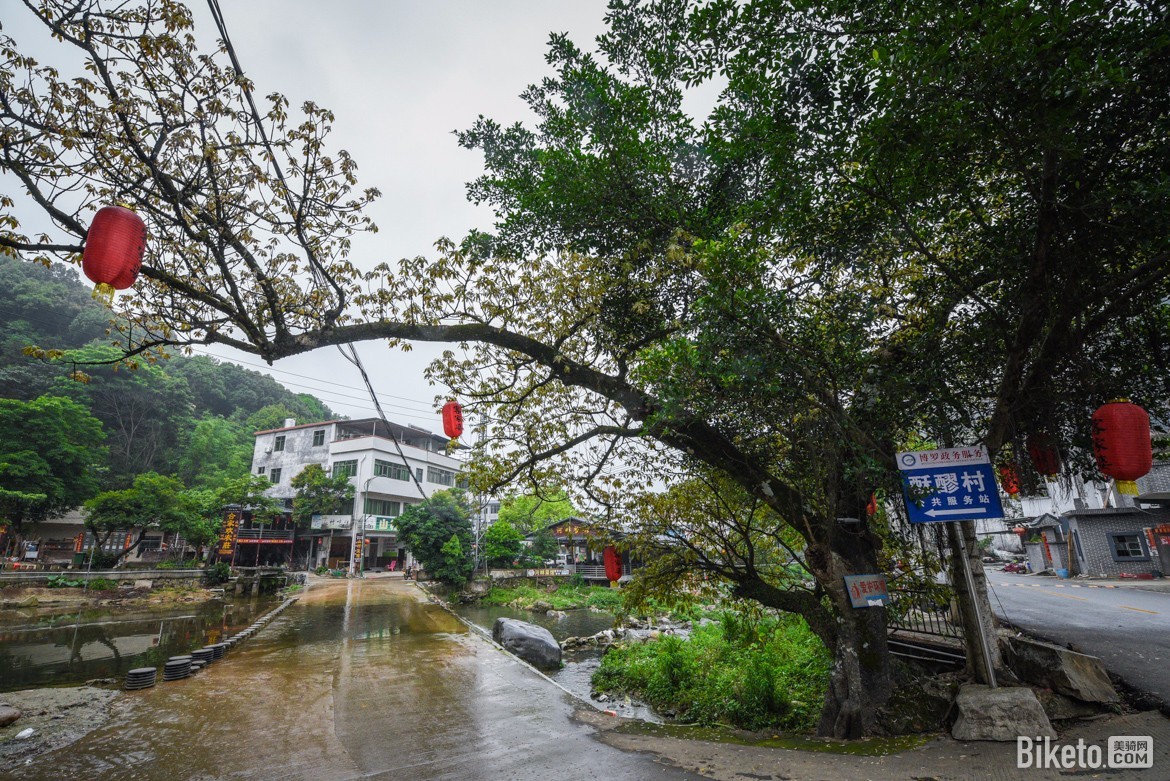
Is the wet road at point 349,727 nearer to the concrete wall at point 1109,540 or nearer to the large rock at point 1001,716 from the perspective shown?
the large rock at point 1001,716

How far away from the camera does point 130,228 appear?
14.5 feet

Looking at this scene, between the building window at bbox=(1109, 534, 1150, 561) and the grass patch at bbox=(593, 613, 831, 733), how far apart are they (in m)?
20.0

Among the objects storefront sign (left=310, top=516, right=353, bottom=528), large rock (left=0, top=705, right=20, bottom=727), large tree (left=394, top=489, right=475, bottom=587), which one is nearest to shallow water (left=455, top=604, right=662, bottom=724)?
large tree (left=394, top=489, right=475, bottom=587)

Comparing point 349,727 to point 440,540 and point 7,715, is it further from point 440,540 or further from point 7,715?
point 440,540

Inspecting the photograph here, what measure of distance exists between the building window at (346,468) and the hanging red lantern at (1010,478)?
42.5 metres

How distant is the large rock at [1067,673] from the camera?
17.1 ft

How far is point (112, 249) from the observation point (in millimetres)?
4328

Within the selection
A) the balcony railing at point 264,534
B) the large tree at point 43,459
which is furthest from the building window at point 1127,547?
the large tree at point 43,459

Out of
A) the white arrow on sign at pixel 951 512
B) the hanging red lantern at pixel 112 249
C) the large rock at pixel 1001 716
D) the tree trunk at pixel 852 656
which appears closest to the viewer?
the hanging red lantern at pixel 112 249

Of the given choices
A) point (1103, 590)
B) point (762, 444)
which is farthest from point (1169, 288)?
point (1103, 590)

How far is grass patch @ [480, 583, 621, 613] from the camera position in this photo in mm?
25531

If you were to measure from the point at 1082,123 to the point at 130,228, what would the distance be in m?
7.76

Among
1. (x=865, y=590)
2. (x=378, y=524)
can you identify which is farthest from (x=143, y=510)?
(x=865, y=590)

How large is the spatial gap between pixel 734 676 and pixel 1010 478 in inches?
215
